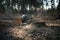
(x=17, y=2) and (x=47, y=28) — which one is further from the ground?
(x=17, y=2)

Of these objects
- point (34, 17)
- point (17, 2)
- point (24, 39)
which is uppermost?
point (17, 2)

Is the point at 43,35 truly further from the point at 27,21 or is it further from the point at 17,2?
the point at 17,2

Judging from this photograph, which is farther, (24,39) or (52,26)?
(52,26)

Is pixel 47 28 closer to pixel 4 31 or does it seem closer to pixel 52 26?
pixel 52 26

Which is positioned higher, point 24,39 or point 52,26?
point 52,26

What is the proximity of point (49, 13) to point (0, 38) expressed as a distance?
91cm

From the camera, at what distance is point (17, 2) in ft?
7.19

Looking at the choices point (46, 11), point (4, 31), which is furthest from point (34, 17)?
point (4, 31)

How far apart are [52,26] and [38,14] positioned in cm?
31

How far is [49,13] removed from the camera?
6.77ft

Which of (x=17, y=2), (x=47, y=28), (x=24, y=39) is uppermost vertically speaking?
(x=17, y=2)

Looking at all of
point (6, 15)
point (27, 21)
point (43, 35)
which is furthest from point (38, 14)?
point (6, 15)

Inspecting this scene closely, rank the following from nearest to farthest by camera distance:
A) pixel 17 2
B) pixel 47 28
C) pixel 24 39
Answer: pixel 24 39 < pixel 47 28 < pixel 17 2

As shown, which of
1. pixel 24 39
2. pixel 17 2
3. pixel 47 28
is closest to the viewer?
pixel 24 39
